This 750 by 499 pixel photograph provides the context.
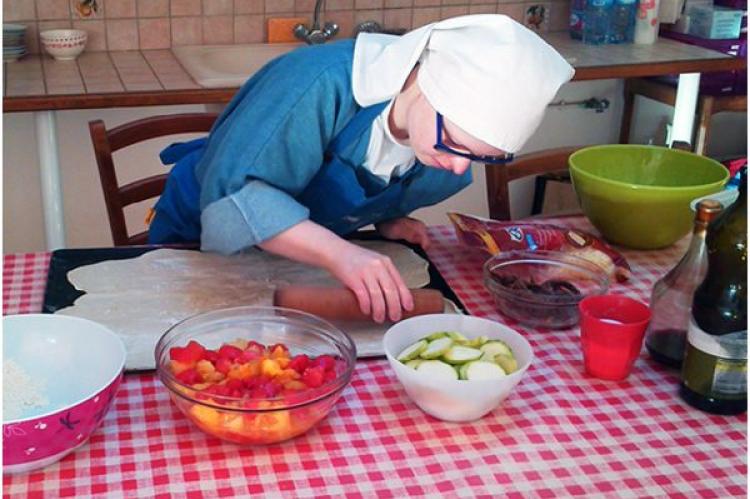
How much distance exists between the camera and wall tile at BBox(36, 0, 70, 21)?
100 inches

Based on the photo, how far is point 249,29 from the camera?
9.01 ft

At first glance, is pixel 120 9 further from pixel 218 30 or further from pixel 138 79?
pixel 138 79

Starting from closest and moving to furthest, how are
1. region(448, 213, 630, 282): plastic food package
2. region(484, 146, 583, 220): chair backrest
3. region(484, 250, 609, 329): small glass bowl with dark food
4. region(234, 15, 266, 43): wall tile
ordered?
region(484, 250, 609, 329): small glass bowl with dark food
region(448, 213, 630, 282): plastic food package
region(484, 146, 583, 220): chair backrest
region(234, 15, 266, 43): wall tile

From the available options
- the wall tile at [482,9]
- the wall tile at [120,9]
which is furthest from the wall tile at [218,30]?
the wall tile at [482,9]

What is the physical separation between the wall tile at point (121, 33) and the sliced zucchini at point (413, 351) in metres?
1.89

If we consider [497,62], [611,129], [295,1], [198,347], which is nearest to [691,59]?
[611,129]

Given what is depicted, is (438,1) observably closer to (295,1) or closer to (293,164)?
(295,1)

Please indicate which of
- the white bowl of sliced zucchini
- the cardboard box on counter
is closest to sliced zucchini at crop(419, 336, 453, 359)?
the white bowl of sliced zucchini

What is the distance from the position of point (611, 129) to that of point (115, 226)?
6.33ft

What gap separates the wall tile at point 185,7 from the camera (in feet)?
8.72

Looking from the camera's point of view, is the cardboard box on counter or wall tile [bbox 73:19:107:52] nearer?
wall tile [bbox 73:19:107:52]

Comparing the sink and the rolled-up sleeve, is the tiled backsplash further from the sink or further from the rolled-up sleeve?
the rolled-up sleeve

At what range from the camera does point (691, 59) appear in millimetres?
2711

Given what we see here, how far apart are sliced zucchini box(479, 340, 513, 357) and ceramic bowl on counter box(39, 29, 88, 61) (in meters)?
1.85
